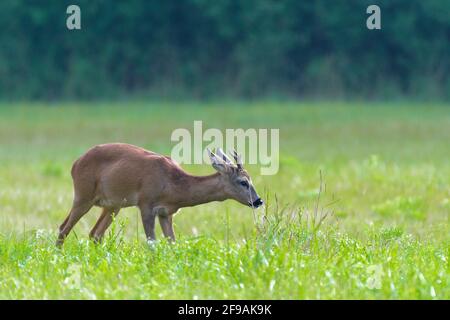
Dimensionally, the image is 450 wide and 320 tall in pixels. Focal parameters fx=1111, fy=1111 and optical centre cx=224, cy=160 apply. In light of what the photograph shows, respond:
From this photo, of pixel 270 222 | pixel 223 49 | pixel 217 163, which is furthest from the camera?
pixel 223 49

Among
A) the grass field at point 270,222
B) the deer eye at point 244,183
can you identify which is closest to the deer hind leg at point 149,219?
the grass field at point 270,222

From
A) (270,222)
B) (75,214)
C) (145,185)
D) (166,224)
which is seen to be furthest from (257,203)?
(75,214)

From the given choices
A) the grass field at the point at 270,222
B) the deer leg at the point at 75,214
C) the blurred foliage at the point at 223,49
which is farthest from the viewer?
the blurred foliage at the point at 223,49

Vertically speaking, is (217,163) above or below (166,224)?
above

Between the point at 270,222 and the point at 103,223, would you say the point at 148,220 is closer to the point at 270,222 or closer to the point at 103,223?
the point at 103,223

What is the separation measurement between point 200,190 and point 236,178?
1.20 feet

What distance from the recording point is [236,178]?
9164mm

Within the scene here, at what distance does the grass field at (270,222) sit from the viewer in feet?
23.0

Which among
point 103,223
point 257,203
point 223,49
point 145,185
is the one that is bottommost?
point 103,223

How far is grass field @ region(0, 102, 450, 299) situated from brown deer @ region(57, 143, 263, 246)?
0.18 m

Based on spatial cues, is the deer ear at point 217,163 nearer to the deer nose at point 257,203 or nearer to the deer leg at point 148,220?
the deer nose at point 257,203

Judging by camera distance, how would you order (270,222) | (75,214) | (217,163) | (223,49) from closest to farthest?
(270,222) → (217,163) → (75,214) → (223,49)

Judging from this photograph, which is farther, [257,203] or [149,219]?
[149,219]

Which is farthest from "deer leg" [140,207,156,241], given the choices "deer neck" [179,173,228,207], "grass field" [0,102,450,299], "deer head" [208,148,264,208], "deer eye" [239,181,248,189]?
"deer eye" [239,181,248,189]
